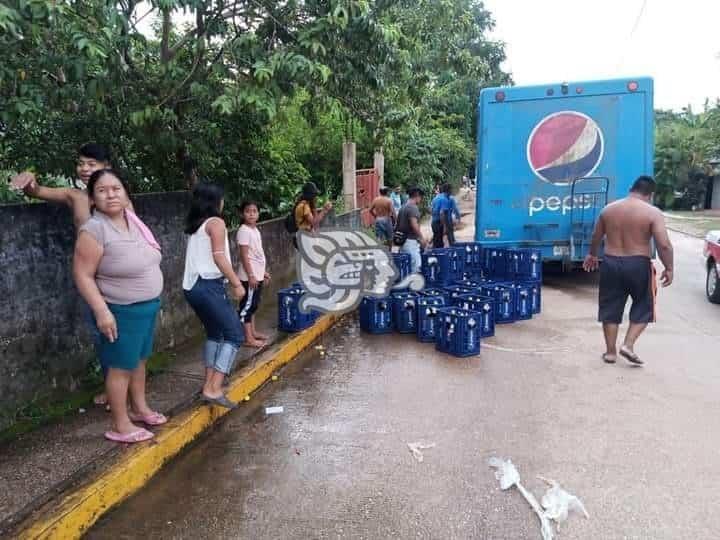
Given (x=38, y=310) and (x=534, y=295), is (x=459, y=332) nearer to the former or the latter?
(x=534, y=295)

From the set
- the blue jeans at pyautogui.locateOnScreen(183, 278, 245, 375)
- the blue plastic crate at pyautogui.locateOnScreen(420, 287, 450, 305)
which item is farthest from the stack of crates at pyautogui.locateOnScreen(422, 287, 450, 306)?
the blue jeans at pyautogui.locateOnScreen(183, 278, 245, 375)

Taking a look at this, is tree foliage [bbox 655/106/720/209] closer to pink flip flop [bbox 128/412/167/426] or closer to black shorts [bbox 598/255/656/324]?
black shorts [bbox 598/255/656/324]

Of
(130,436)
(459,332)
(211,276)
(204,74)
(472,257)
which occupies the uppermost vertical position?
(204,74)

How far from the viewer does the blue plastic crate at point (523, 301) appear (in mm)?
7188

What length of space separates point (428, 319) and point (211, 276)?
2971mm

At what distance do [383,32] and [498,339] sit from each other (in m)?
3.57

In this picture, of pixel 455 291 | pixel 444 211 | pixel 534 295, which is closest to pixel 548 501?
pixel 455 291

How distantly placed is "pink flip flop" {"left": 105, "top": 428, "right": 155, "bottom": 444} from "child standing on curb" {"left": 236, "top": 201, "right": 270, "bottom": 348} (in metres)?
1.90

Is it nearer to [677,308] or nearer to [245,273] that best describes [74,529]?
[245,273]

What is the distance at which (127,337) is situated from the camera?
343cm

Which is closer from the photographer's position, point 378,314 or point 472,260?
point 378,314

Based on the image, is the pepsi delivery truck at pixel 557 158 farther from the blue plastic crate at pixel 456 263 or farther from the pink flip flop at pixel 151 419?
the pink flip flop at pixel 151 419

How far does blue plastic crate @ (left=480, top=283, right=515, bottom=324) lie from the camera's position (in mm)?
7047

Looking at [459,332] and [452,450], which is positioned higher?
[459,332]
